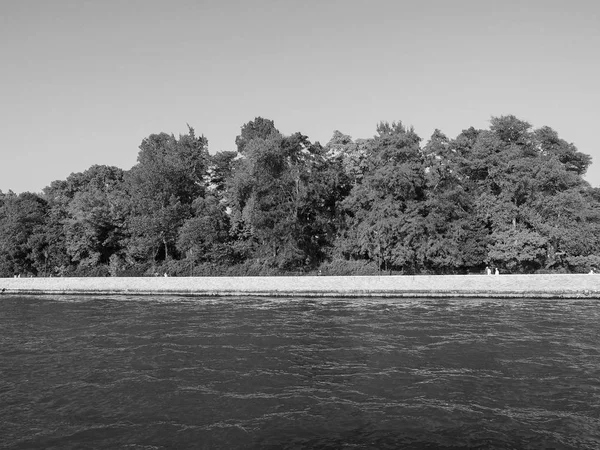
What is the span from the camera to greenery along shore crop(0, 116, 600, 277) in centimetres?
4738

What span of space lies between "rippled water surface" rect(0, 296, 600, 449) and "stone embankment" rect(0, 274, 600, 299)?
8.86 meters

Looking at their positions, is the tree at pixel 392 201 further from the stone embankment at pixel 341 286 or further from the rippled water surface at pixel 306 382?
the rippled water surface at pixel 306 382

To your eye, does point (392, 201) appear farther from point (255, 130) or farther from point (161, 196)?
point (161, 196)

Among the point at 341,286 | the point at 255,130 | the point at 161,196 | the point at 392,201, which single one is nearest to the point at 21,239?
the point at 161,196

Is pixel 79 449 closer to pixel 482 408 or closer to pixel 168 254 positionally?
pixel 482 408

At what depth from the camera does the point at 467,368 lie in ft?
55.6

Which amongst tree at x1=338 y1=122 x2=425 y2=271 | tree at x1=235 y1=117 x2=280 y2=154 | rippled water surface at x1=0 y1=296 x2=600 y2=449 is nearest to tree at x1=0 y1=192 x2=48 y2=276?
tree at x1=235 y1=117 x2=280 y2=154

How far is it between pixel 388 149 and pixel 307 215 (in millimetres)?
12899

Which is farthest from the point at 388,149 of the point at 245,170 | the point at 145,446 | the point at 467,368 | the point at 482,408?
the point at 145,446

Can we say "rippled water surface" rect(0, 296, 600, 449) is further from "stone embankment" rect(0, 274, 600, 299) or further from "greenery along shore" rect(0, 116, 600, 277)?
"greenery along shore" rect(0, 116, 600, 277)

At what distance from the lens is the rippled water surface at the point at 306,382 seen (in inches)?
453

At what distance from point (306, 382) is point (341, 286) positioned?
2671 centimetres

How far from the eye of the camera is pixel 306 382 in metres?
15.7

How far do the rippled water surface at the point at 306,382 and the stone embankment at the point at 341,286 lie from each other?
8.86m
